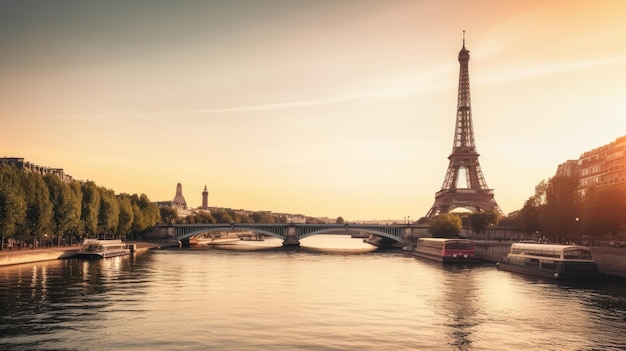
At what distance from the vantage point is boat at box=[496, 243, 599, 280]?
71000mm

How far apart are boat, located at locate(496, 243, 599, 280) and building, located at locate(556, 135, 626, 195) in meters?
43.6

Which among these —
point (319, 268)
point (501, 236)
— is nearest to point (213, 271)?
point (319, 268)

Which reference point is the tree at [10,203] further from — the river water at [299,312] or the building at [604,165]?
the building at [604,165]

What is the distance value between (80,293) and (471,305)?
36109 millimetres

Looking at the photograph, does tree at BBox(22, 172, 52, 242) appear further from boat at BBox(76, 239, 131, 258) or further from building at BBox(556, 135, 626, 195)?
building at BBox(556, 135, 626, 195)

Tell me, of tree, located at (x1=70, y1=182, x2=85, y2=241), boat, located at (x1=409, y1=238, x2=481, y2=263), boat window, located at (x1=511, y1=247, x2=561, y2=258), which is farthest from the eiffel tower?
tree, located at (x1=70, y1=182, x2=85, y2=241)

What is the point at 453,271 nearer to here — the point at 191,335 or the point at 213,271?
the point at 213,271

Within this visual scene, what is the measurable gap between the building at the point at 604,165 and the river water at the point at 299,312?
2714 inches

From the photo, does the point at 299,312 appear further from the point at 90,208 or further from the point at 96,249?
the point at 90,208

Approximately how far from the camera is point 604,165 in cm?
13888

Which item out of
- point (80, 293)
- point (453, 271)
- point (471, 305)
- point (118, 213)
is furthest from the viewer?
point (118, 213)

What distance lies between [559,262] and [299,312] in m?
41.2

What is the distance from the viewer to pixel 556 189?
9919cm

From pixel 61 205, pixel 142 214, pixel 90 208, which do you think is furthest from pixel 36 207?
pixel 142 214
